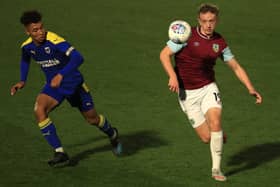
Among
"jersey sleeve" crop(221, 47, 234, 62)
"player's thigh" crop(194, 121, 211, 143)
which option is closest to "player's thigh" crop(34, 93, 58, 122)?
"player's thigh" crop(194, 121, 211, 143)

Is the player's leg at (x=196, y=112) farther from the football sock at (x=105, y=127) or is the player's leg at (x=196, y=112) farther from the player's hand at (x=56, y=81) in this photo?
the player's hand at (x=56, y=81)

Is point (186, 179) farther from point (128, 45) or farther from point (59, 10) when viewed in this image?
point (59, 10)

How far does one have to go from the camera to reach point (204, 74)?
11.5 meters

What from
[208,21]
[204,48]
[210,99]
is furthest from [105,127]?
[208,21]

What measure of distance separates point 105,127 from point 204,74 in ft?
6.77

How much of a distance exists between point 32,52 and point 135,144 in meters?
2.49

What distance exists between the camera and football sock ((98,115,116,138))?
12.6m

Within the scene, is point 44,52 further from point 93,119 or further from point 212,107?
point 212,107

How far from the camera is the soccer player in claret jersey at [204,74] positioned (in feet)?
36.2

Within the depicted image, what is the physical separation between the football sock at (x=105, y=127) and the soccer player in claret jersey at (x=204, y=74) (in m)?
1.56

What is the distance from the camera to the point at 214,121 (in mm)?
11062

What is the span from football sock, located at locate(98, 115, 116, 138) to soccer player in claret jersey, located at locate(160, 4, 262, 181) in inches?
61.6

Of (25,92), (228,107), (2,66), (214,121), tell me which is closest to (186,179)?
(214,121)

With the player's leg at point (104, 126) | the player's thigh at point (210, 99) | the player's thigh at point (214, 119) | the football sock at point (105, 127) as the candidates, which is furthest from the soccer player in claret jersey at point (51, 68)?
the player's thigh at point (214, 119)
